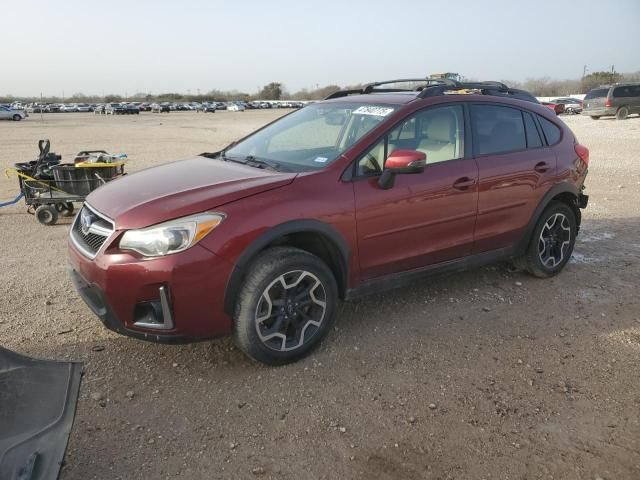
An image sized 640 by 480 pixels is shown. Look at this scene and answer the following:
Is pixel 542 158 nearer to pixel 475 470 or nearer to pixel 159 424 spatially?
pixel 475 470

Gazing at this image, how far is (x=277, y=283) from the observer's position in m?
3.37

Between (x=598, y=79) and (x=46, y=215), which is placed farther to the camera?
(x=598, y=79)

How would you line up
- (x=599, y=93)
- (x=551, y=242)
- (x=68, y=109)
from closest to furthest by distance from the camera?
(x=551, y=242) < (x=599, y=93) < (x=68, y=109)

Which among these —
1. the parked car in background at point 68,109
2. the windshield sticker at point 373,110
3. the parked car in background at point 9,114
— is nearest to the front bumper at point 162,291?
the windshield sticker at point 373,110

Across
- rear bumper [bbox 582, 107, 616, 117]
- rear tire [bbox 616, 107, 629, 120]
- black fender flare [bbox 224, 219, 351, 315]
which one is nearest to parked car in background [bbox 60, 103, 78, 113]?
rear bumper [bbox 582, 107, 616, 117]

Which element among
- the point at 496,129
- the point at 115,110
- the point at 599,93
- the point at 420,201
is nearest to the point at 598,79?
the point at 599,93

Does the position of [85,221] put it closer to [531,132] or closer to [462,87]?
[462,87]

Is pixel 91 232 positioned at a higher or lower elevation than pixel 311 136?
lower

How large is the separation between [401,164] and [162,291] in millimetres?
1754

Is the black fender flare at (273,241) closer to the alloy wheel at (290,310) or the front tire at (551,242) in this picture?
the alloy wheel at (290,310)

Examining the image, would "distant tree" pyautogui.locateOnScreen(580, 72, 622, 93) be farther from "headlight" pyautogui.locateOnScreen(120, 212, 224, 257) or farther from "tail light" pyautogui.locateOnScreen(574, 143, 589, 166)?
"headlight" pyautogui.locateOnScreen(120, 212, 224, 257)

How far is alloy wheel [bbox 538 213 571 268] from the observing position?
5.04m

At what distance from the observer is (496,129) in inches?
179

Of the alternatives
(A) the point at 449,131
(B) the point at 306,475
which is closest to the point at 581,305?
(A) the point at 449,131
